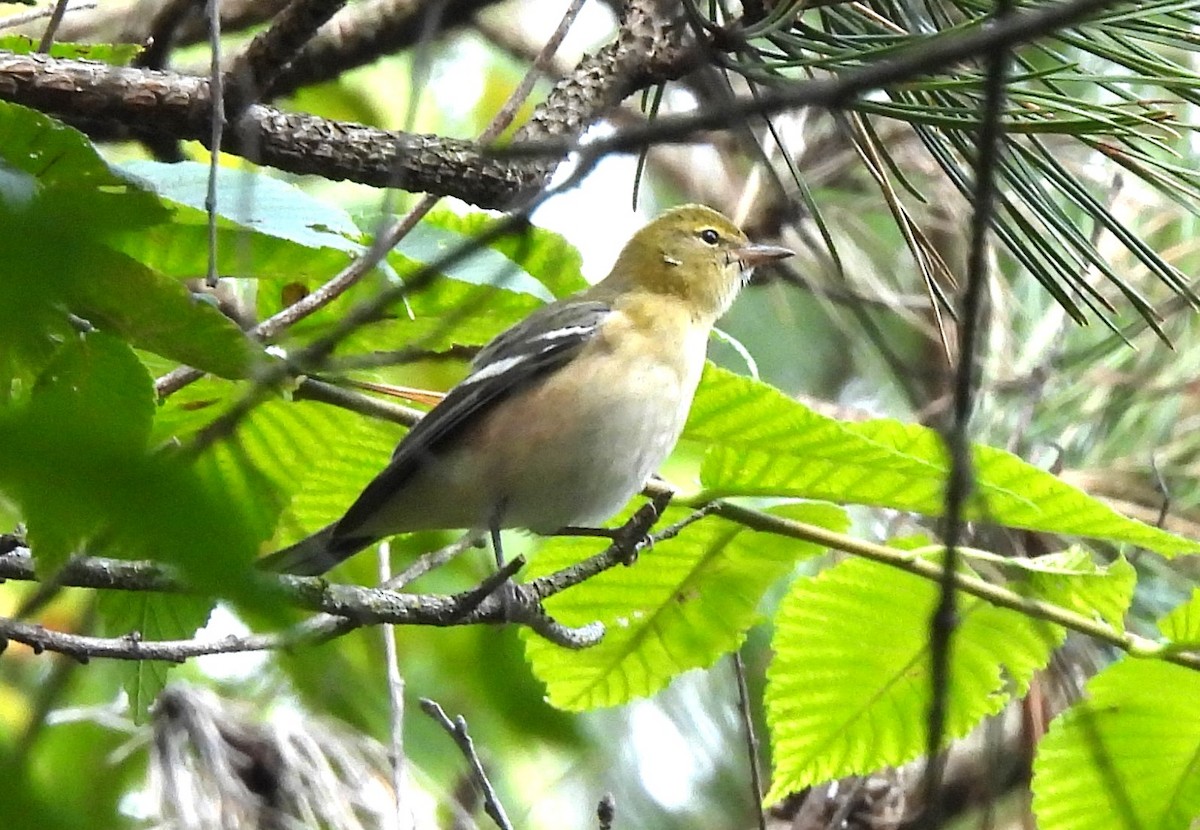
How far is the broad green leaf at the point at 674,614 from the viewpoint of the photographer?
2223mm

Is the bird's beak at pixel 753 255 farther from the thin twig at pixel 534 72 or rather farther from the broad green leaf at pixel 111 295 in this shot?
the broad green leaf at pixel 111 295

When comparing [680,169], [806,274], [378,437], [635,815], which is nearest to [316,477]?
[378,437]

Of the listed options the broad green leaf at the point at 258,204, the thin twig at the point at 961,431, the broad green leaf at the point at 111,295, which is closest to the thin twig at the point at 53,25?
the broad green leaf at the point at 258,204

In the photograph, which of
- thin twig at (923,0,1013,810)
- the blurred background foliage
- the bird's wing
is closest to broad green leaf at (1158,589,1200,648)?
the blurred background foliage

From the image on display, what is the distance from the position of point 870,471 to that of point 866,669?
0.34m

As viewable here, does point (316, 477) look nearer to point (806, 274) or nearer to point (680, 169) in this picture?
point (806, 274)

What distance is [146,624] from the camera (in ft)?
6.41

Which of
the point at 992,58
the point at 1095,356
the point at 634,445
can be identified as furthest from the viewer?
the point at 1095,356

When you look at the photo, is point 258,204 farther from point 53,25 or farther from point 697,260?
point 697,260

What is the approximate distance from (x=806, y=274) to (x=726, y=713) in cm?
118

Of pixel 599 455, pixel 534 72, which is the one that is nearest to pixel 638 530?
pixel 599 455

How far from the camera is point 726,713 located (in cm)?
345

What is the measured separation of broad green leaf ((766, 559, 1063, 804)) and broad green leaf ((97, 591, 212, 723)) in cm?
86

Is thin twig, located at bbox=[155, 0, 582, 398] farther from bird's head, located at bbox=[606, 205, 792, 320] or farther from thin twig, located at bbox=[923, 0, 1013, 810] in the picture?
bird's head, located at bbox=[606, 205, 792, 320]
